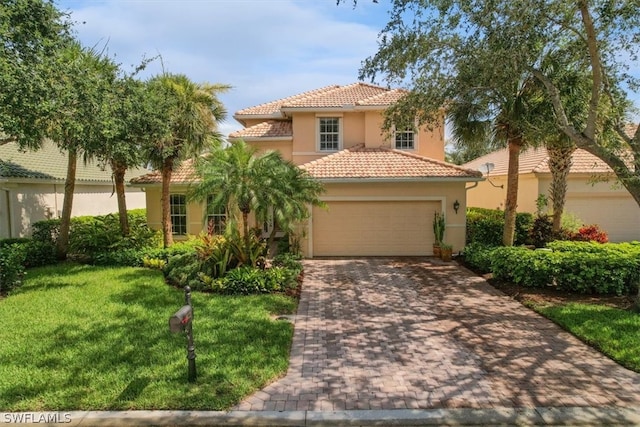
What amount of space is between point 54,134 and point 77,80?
1403 millimetres

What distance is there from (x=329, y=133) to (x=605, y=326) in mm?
13532

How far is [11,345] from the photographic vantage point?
6691mm

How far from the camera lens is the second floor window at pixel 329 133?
18484mm

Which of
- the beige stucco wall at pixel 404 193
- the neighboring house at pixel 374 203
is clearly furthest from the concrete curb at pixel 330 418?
the beige stucco wall at pixel 404 193

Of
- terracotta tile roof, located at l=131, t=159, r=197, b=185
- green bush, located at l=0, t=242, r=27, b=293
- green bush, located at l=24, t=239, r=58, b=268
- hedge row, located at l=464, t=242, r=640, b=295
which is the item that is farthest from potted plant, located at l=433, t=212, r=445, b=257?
green bush, located at l=24, t=239, r=58, b=268

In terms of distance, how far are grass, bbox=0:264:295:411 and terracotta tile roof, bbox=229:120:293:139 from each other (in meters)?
10.2

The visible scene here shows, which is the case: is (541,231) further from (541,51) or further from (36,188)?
(36,188)

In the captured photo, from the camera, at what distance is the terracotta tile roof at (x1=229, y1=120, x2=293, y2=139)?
18734mm

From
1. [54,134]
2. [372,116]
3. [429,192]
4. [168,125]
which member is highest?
[372,116]

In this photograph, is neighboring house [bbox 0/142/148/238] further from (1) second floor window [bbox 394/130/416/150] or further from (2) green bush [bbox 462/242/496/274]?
(2) green bush [bbox 462/242/496/274]

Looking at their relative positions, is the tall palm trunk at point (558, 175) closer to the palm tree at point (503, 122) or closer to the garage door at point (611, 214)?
the palm tree at point (503, 122)

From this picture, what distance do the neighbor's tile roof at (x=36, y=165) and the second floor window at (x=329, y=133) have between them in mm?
9266

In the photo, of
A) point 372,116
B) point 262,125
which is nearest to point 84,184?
point 262,125

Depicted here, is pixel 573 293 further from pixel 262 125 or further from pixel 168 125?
pixel 262 125
